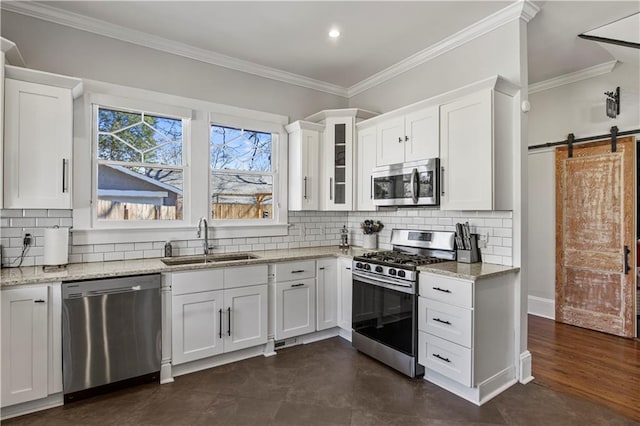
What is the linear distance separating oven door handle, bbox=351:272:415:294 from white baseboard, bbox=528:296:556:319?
8.82ft

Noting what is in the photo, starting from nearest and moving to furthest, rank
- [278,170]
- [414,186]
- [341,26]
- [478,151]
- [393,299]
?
[478,151] → [393,299] → [341,26] → [414,186] → [278,170]

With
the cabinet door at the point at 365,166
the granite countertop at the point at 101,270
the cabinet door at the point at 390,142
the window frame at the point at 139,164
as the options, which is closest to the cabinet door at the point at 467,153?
the cabinet door at the point at 390,142

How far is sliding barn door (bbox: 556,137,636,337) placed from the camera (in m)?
3.73

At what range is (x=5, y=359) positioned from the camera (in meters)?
2.25

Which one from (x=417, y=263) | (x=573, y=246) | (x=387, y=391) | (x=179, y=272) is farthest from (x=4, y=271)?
(x=573, y=246)

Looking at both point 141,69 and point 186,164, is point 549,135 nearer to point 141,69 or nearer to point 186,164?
point 186,164

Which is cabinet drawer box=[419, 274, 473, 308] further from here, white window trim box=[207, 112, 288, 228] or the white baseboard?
the white baseboard

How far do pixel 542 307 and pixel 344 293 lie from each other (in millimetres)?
2756

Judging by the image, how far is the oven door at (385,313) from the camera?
9.39ft

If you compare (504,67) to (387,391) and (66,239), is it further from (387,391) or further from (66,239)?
(66,239)

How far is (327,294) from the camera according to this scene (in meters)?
3.69

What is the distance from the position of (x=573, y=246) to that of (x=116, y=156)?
515 cm

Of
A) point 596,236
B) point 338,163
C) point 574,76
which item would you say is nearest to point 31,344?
point 338,163

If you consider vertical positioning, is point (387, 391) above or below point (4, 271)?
below
